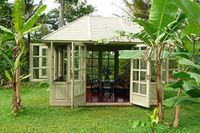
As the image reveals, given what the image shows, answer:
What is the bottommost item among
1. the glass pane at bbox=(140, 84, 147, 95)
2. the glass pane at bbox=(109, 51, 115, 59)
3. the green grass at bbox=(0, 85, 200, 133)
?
the green grass at bbox=(0, 85, 200, 133)

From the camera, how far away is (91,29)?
1156 centimetres

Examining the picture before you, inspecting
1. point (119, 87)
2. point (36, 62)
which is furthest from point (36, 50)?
point (119, 87)

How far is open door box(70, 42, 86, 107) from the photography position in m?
10.2

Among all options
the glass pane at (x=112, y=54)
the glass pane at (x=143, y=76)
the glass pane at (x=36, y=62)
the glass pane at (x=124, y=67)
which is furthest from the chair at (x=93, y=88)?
the glass pane at (x=36, y=62)

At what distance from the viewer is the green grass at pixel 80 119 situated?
24.9 ft

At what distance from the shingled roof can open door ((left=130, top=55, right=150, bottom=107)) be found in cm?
94

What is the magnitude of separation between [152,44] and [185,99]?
10.6ft

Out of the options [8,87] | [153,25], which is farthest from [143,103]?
[8,87]

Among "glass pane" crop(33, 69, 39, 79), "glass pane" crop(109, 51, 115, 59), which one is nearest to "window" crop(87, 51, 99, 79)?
"glass pane" crop(109, 51, 115, 59)

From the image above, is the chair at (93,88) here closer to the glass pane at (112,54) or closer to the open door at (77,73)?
the glass pane at (112,54)

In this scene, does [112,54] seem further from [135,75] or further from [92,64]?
[135,75]

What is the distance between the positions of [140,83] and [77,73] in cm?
209

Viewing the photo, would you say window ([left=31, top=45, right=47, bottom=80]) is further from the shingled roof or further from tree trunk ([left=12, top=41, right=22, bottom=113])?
tree trunk ([left=12, top=41, right=22, bottom=113])

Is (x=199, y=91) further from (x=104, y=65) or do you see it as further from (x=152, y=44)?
(x=104, y=65)
